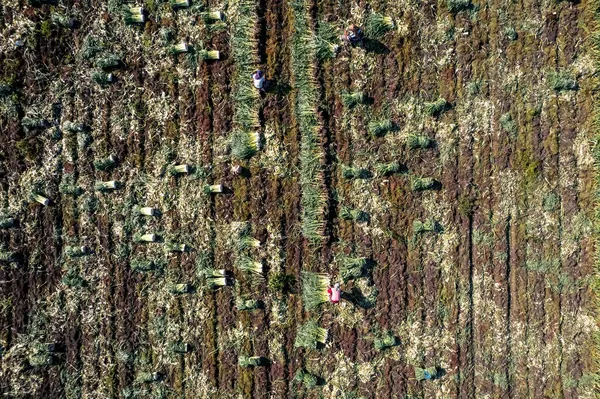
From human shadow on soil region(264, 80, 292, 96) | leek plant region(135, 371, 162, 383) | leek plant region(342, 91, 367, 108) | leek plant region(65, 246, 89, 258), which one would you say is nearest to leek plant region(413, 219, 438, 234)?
leek plant region(342, 91, 367, 108)

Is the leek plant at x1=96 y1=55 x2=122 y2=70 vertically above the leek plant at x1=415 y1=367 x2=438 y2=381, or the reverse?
the leek plant at x1=96 y1=55 x2=122 y2=70

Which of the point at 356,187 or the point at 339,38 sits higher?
the point at 339,38

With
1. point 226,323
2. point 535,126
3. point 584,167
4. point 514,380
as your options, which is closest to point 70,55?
point 226,323

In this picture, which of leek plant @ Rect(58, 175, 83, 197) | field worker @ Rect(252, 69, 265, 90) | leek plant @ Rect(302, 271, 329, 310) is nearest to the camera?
field worker @ Rect(252, 69, 265, 90)

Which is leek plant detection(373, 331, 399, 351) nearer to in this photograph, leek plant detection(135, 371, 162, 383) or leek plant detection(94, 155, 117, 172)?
leek plant detection(135, 371, 162, 383)

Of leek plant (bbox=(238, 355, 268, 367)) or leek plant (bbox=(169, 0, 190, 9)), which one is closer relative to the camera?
leek plant (bbox=(169, 0, 190, 9))

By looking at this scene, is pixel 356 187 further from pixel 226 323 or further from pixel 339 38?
pixel 226 323
